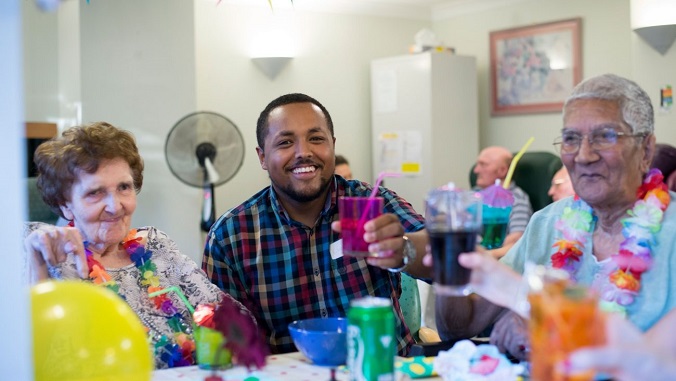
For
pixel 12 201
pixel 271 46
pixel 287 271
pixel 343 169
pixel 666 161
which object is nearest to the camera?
pixel 12 201

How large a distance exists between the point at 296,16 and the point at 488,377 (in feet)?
18.0

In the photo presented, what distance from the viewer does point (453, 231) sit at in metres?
1.48

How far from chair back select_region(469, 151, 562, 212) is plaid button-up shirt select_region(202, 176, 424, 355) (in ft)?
10.4

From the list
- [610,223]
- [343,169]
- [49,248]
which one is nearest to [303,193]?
[49,248]

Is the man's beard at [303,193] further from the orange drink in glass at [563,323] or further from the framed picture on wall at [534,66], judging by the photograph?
the framed picture on wall at [534,66]

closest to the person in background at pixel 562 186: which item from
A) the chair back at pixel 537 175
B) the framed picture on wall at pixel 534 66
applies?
the chair back at pixel 537 175

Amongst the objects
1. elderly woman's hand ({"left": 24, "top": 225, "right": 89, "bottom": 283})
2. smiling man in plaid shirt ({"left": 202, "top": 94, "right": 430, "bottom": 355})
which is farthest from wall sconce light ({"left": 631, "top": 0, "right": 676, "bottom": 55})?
elderly woman's hand ({"left": 24, "top": 225, "right": 89, "bottom": 283})

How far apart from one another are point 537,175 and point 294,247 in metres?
3.41

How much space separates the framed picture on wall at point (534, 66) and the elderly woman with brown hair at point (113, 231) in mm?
4624

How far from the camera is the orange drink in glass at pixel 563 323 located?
1.12 meters

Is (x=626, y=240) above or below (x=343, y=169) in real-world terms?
below

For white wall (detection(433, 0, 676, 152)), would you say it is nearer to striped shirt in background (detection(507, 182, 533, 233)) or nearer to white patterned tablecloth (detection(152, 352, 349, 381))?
striped shirt in background (detection(507, 182, 533, 233))

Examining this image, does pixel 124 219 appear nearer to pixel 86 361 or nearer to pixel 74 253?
pixel 74 253

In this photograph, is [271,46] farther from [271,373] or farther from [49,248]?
[271,373]
